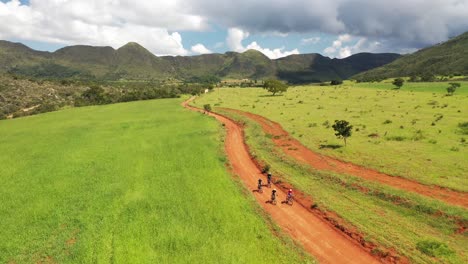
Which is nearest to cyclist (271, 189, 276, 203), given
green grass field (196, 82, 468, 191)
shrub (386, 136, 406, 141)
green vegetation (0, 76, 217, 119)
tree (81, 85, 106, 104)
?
green grass field (196, 82, 468, 191)

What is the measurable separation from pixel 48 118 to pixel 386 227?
4246 inches

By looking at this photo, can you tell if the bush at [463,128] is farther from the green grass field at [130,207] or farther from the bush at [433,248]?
the green grass field at [130,207]

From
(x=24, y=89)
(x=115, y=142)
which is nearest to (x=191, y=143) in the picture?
(x=115, y=142)

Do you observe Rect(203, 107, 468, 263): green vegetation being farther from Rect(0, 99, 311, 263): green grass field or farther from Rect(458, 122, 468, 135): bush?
Rect(458, 122, 468, 135): bush

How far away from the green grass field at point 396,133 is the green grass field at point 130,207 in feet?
66.8

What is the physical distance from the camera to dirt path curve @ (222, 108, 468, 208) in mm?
34062

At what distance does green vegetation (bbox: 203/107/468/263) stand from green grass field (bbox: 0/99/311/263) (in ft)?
24.2

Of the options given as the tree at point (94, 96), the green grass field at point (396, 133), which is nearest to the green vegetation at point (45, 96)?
the tree at point (94, 96)

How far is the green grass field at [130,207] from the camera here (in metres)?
27.0

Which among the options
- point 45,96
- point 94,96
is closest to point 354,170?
point 94,96

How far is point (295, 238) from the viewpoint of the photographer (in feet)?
94.1

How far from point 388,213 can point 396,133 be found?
109 feet

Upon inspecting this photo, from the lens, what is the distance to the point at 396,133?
198 feet

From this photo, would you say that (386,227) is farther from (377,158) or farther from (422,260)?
(377,158)
